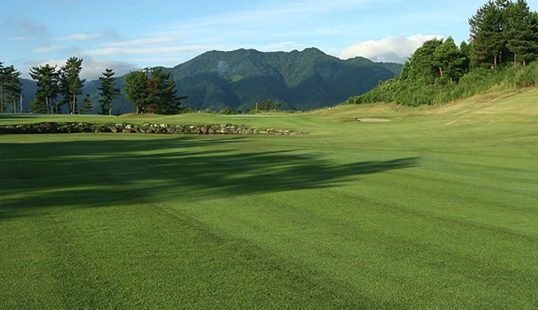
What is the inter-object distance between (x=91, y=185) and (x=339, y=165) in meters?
6.30

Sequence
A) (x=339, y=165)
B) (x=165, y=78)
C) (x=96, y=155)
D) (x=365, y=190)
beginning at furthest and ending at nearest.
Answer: (x=165, y=78), (x=96, y=155), (x=339, y=165), (x=365, y=190)

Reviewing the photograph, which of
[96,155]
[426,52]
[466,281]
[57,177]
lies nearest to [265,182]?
[57,177]

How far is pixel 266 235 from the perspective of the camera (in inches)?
246

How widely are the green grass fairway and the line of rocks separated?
1965 centimetres

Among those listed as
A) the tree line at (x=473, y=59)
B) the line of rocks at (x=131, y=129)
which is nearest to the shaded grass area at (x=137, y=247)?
the line of rocks at (x=131, y=129)

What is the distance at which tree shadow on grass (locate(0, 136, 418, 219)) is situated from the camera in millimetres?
8609

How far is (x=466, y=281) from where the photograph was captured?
4.76 meters

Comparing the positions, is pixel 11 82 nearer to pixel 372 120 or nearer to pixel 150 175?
pixel 372 120

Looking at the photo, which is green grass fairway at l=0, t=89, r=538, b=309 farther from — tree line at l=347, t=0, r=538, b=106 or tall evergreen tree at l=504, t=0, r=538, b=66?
tall evergreen tree at l=504, t=0, r=538, b=66

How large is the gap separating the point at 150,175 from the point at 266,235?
555cm

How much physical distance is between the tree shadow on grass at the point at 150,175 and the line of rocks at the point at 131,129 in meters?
16.6

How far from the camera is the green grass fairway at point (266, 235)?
439 cm

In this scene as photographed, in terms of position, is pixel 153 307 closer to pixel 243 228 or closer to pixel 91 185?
pixel 243 228

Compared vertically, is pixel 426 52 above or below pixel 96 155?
above
